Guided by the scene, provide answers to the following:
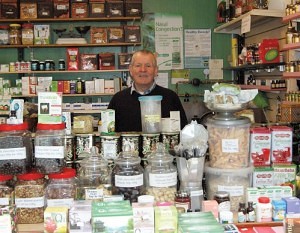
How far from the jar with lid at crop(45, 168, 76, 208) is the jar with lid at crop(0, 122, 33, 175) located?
14 centimetres

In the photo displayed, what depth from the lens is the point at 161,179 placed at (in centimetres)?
198

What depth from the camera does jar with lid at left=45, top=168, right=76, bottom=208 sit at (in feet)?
6.45

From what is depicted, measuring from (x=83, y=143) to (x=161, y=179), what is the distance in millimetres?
563

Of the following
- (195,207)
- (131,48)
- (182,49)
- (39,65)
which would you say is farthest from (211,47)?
(195,207)

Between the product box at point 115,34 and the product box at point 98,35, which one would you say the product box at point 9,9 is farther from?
the product box at point 115,34

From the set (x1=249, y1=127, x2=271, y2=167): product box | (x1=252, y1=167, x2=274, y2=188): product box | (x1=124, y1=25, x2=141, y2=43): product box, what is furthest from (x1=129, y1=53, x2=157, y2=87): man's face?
(x1=124, y1=25, x2=141, y2=43): product box

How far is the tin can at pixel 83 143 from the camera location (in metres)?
2.32

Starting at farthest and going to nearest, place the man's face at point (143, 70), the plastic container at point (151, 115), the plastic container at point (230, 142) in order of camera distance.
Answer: the man's face at point (143, 70) < the plastic container at point (151, 115) < the plastic container at point (230, 142)

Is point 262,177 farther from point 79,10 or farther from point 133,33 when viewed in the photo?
point 79,10

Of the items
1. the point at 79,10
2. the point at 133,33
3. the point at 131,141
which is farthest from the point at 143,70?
the point at 79,10

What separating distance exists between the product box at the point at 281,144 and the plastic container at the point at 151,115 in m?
0.62

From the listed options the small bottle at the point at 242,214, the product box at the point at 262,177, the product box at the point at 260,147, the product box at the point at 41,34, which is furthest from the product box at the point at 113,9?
the small bottle at the point at 242,214

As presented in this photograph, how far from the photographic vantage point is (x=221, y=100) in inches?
84.6

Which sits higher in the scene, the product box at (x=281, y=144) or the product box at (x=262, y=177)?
the product box at (x=281, y=144)
